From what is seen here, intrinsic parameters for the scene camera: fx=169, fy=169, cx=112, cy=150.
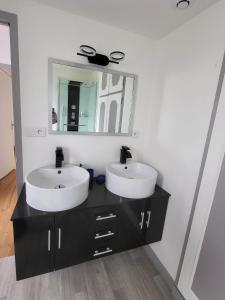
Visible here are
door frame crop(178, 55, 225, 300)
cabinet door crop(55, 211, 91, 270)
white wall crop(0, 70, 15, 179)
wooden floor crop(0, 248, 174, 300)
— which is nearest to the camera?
door frame crop(178, 55, 225, 300)

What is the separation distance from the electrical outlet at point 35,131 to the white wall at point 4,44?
786 millimetres

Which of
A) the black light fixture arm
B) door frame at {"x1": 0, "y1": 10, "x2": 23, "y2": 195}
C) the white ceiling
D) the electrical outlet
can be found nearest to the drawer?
door frame at {"x1": 0, "y1": 10, "x2": 23, "y2": 195}

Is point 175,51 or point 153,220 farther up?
point 175,51

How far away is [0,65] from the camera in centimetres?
312

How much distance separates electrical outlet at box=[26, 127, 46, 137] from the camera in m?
1.43

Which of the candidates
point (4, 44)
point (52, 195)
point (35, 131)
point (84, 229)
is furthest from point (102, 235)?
point (4, 44)

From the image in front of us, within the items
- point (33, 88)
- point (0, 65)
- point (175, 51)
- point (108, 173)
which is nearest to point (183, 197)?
point (108, 173)

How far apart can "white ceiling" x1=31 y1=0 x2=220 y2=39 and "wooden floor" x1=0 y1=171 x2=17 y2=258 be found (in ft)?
7.23

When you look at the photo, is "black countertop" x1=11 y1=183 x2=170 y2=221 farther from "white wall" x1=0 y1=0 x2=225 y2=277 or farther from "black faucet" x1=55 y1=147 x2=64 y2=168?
"black faucet" x1=55 y1=147 x2=64 y2=168

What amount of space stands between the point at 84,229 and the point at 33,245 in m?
0.36

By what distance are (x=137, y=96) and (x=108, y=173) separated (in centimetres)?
84

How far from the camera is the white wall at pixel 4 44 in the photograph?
1.74m

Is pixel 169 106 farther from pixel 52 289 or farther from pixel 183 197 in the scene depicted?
pixel 52 289

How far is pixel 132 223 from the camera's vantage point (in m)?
1.43
